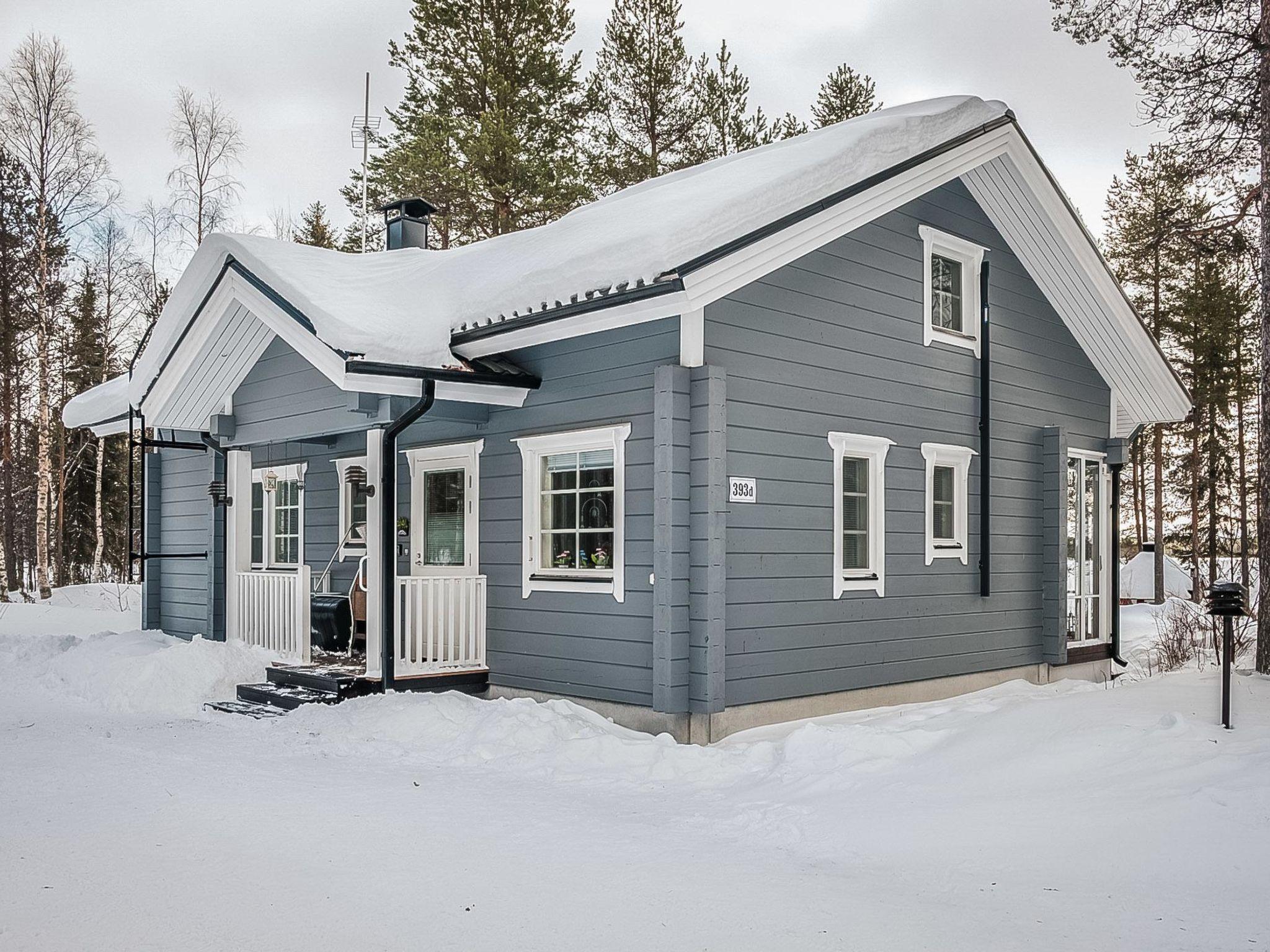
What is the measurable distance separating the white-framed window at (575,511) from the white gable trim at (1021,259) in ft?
2.91

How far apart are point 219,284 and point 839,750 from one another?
718 cm

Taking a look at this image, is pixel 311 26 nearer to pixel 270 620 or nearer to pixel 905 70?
pixel 905 70

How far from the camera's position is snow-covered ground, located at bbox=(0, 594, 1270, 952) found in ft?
13.3

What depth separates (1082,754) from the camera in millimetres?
6422

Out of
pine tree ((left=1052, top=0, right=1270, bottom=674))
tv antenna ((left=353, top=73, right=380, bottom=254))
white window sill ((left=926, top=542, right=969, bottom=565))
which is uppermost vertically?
tv antenna ((left=353, top=73, right=380, bottom=254))

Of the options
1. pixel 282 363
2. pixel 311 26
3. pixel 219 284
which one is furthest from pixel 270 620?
pixel 311 26

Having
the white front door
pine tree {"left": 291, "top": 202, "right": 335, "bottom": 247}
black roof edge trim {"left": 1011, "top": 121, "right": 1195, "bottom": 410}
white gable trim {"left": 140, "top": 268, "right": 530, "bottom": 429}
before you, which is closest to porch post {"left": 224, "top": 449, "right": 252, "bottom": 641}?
white gable trim {"left": 140, "top": 268, "right": 530, "bottom": 429}

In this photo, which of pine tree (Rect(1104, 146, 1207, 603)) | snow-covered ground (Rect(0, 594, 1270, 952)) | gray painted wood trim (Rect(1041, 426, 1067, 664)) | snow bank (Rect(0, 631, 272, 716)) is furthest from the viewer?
pine tree (Rect(1104, 146, 1207, 603))

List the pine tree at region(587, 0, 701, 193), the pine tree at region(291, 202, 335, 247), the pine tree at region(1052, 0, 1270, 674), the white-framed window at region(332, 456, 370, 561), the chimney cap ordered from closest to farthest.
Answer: the pine tree at region(1052, 0, 1270, 674) → the white-framed window at region(332, 456, 370, 561) → the chimney cap → the pine tree at region(587, 0, 701, 193) → the pine tree at region(291, 202, 335, 247)

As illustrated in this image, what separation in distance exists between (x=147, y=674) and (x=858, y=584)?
664 centimetres

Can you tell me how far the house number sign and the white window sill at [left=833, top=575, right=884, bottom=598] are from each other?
1264 mm

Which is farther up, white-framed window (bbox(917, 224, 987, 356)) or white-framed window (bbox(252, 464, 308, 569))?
white-framed window (bbox(917, 224, 987, 356))

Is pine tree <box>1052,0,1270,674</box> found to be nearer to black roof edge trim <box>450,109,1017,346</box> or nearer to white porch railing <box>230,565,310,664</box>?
black roof edge trim <box>450,109,1017,346</box>

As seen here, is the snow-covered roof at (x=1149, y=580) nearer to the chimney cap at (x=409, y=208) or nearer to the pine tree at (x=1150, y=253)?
the pine tree at (x=1150, y=253)
